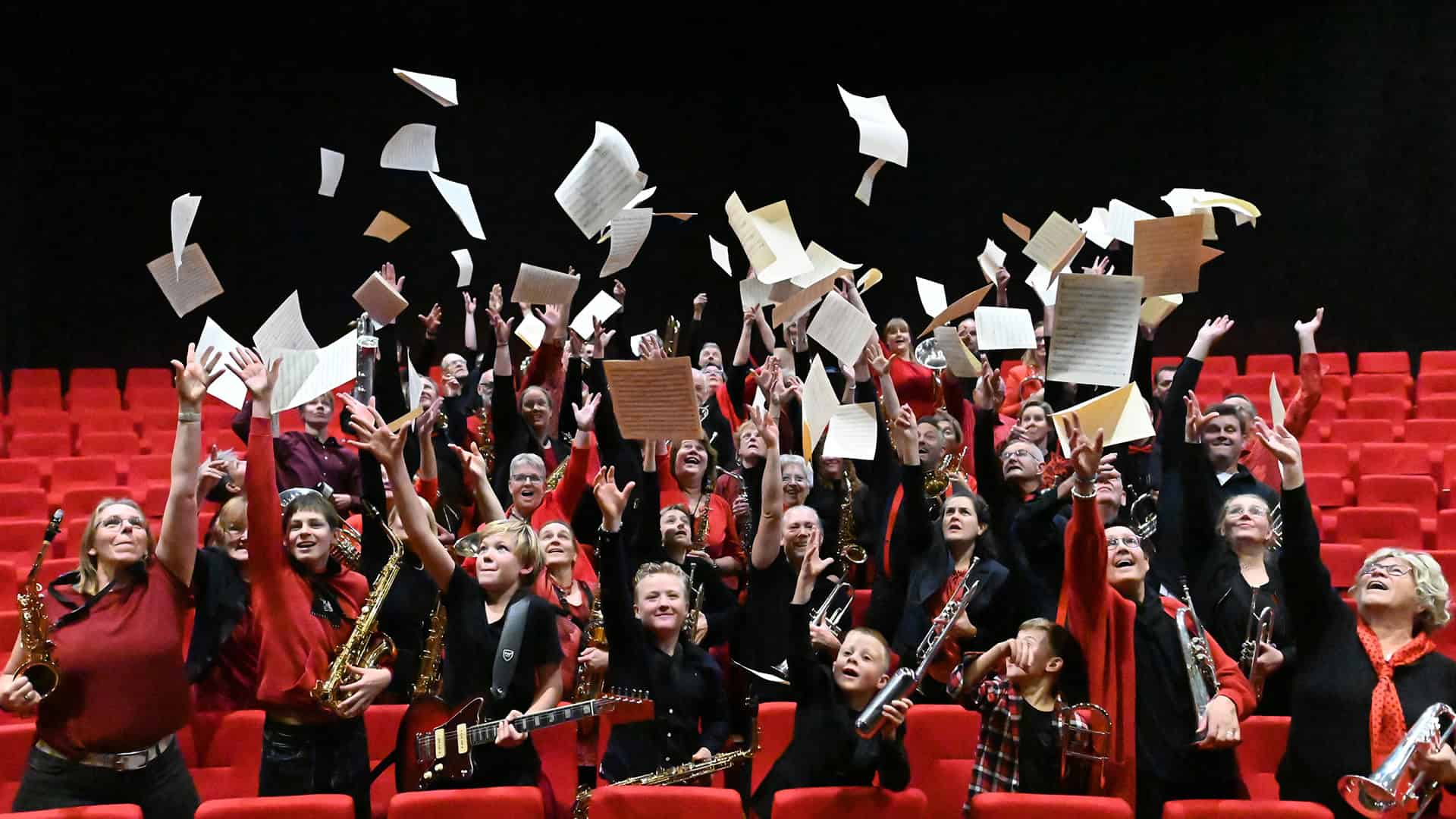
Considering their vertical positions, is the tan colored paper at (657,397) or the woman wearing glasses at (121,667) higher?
the tan colored paper at (657,397)

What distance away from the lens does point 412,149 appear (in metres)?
4.75

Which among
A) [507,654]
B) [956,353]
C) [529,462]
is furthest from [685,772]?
[956,353]

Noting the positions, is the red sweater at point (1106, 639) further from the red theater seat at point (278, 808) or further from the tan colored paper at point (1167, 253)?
the red theater seat at point (278, 808)

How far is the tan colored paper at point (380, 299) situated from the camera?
4742 millimetres

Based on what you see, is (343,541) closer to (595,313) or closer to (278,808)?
(278,808)

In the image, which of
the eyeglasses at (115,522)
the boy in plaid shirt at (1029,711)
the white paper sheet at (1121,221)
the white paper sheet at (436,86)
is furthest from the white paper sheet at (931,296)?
the eyeglasses at (115,522)

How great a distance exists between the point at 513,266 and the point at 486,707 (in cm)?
738

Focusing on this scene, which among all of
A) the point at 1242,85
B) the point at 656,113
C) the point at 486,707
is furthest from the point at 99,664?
the point at 1242,85

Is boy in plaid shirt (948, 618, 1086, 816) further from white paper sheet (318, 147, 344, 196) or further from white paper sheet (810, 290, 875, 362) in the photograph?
white paper sheet (318, 147, 344, 196)

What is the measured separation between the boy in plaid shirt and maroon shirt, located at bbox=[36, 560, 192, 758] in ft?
5.87

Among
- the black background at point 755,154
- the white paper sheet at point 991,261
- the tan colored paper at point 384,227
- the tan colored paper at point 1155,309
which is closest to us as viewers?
the tan colored paper at point 1155,309

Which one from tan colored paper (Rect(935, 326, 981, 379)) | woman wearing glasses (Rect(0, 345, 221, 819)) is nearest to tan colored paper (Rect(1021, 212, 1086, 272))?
tan colored paper (Rect(935, 326, 981, 379))

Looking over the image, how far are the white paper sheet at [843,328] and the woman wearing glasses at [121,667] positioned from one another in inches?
70.9

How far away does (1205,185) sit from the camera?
9469 millimetres
